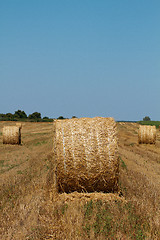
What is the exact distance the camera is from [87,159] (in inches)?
250

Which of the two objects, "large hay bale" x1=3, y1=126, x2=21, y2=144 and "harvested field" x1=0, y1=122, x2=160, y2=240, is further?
"large hay bale" x1=3, y1=126, x2=21, y2=144

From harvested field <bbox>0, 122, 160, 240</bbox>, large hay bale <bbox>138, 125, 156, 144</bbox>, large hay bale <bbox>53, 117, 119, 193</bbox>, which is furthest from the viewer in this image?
large hay bale <bbox>138, 125, 156, 144</bbox>

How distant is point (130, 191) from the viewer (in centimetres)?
658

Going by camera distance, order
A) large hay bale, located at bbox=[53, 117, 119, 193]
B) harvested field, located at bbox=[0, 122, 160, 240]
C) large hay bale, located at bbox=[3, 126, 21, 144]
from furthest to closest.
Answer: large hay bale, located at bbox=[3, 126, 21, 144], large hay bale, located at bbox=[53, 117, 119, 193], harvested field, located at bbox=[0, 122, 160, 240]

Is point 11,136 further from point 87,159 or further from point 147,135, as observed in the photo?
point 87,159

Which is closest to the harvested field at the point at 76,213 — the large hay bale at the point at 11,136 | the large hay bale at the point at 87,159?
the large hay bale at the point at 87,159

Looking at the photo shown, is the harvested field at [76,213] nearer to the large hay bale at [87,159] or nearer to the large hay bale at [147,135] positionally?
the large hay bale at [87,159]

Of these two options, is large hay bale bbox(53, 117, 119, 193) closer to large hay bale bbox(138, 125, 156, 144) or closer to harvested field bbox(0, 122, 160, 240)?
harvested field bbox(0, 122, 160, 240)

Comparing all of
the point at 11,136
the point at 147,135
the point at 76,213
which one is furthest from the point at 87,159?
the point at 11,136

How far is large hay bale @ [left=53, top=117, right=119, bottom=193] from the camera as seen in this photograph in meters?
6.37

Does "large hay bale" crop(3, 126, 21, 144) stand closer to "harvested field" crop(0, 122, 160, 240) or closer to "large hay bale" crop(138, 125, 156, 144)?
"large hay bale" crop(138, 125, 156, 144)

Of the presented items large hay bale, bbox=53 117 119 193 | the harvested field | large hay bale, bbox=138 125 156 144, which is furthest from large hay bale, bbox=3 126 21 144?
large hay bale, bbox=53 117 119 193

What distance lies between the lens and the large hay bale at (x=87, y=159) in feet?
20.9

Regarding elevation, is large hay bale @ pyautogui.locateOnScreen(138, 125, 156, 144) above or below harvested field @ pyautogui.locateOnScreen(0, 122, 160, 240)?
above
